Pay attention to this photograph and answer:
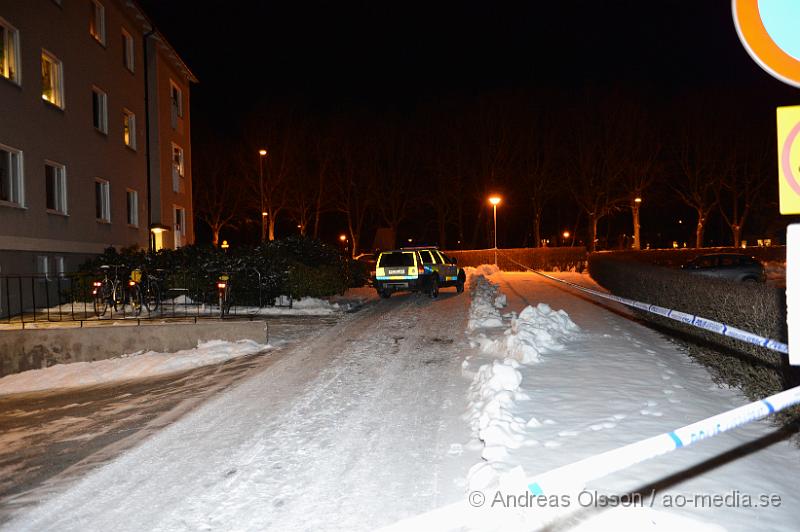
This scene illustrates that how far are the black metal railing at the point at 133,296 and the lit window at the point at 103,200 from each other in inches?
161

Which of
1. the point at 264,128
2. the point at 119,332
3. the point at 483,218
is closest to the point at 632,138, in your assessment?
the point at 483,218

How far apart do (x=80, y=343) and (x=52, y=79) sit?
10.4m

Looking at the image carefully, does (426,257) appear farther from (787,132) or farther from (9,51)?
(787,132)

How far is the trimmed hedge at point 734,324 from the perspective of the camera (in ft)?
20.5

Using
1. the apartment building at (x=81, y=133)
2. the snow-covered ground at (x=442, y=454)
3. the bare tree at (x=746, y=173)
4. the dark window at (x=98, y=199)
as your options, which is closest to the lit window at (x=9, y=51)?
the apartment building at (x=81, y=133)

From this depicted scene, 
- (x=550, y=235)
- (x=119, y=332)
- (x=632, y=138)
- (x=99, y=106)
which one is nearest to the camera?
(x=119, y=332)

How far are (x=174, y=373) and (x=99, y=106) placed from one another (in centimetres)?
→ 1509

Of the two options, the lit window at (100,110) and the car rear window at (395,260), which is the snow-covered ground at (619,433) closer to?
the car rear window at (395,260)

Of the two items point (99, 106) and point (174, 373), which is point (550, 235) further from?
point (174, 373)

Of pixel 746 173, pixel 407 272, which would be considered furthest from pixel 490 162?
pixel 407 272

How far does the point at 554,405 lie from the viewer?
257 inches

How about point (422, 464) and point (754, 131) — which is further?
point (754, 131)

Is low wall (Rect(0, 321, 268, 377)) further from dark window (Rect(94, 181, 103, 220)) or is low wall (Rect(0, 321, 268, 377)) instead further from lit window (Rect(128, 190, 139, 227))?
lit window (Rect(128, 190, 139, 227))

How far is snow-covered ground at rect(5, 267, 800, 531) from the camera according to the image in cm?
422
